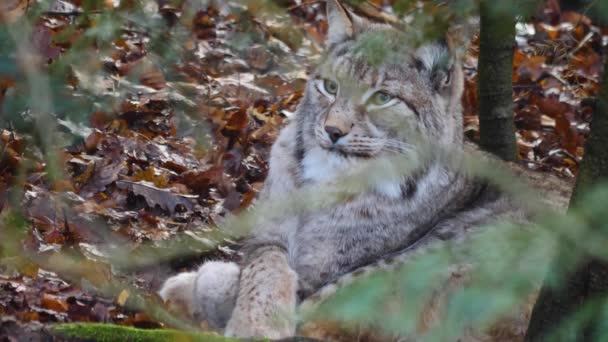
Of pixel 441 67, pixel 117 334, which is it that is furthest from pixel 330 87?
pixel 117 334

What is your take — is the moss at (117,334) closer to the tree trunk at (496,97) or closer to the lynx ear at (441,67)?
the lynx ear at (441,67)

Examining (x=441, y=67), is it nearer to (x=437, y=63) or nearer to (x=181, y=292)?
(x=437, y=63)

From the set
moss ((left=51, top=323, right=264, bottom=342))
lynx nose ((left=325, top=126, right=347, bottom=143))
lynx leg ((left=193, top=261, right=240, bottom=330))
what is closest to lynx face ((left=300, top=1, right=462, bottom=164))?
lynx nose ((left=325, top=126, right=347, bottom=143))

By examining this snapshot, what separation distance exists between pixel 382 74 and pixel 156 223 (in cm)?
136

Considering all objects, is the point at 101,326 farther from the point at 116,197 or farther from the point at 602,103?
the point at 116,197

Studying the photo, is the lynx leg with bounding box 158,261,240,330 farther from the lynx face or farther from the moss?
the moss

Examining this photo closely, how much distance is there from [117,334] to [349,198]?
1.50 m

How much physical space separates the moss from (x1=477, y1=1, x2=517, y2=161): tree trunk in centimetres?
304

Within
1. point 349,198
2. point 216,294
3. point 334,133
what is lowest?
point 216,294

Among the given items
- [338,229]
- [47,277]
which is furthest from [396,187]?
[47,277]

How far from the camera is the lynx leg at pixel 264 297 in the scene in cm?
436

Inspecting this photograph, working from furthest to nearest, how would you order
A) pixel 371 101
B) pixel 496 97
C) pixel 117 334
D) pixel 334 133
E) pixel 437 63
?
pixel 496 97 → pixel 371 101 → pixel 334 133 → pixel 437 63 → pixel 117 334

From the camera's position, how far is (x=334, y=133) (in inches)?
178

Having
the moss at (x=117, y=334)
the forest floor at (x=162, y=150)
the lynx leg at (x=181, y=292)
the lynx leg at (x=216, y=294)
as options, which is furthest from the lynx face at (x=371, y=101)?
the moss at (x=117, y=334)
